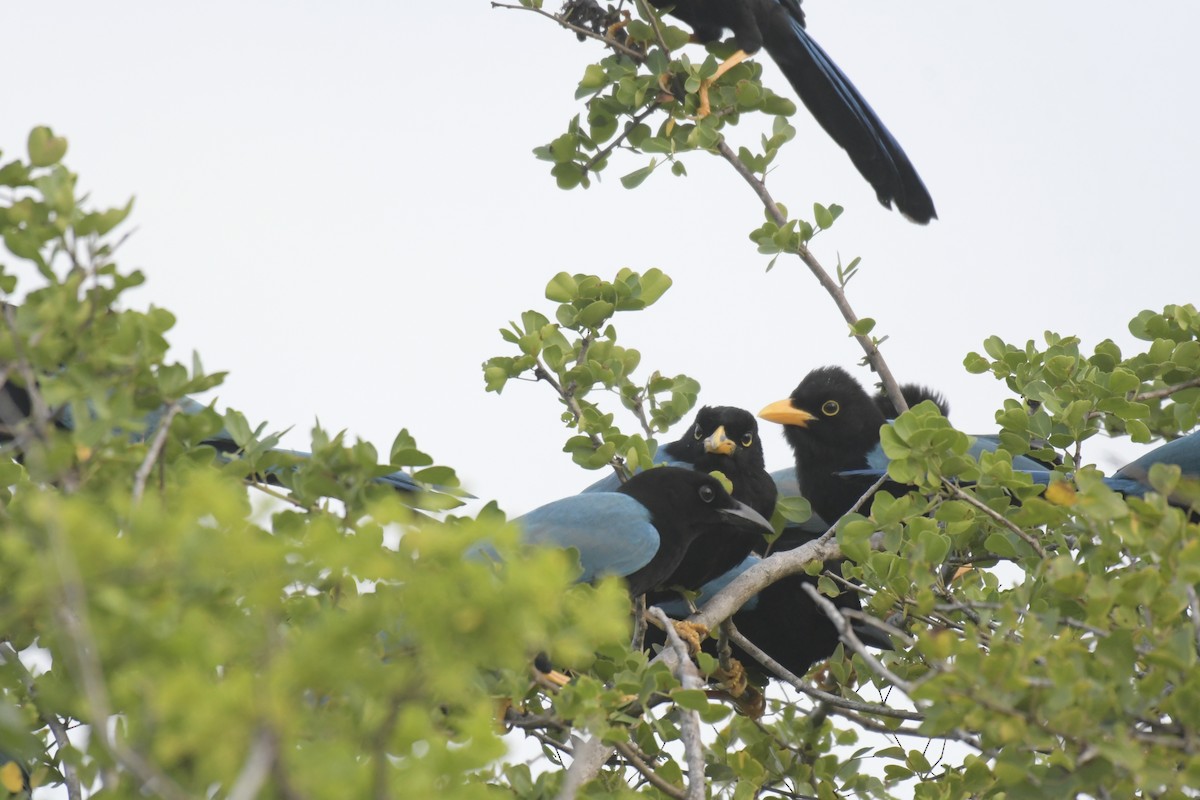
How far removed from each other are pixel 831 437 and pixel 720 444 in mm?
797

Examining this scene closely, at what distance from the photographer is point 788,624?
18.1ft

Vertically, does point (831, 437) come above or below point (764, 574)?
above

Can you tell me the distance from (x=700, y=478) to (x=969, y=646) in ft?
9.46

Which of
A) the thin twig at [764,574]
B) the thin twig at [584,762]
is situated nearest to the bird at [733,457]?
the thin twig at [764,574]

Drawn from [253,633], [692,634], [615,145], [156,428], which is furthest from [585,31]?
[253,633]

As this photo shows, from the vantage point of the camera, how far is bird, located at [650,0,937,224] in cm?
655

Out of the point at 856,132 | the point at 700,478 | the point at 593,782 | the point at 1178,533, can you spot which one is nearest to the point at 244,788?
the point at 1178,533

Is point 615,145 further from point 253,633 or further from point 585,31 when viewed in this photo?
point 253,633

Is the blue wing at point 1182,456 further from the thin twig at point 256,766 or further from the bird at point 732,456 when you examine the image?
the thin twig at point 256,766

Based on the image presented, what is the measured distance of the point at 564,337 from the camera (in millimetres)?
4648

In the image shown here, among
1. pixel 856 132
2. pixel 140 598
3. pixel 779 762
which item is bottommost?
pixel 779 762

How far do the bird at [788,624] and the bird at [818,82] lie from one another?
2004 mm

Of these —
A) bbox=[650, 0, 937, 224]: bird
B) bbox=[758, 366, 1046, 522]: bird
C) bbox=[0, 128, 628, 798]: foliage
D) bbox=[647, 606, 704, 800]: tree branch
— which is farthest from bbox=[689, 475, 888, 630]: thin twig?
bbox=[650, 0, 937, 224]: bird

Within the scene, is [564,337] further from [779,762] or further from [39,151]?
[39,151]
